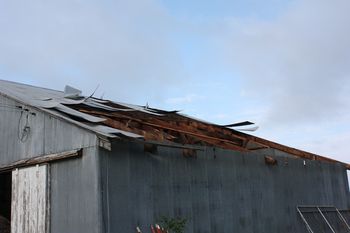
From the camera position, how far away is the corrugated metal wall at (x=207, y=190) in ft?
36.1

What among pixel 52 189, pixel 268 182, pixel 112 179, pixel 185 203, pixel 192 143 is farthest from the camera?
pixel 268 182

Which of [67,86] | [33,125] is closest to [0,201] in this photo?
[67,86]

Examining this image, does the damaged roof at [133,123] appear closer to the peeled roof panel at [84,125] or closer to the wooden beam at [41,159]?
the peeled roof panel at [84,125]

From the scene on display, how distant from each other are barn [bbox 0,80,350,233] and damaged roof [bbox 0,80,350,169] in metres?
0.04

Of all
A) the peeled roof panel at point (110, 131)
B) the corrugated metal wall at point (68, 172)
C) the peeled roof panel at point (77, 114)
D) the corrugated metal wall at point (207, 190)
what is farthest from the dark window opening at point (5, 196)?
the corrugated metal wall at point (207, 190)

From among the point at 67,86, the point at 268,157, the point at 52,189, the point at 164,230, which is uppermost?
the point at 67,86

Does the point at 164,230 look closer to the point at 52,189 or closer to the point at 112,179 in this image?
the point at 112,179

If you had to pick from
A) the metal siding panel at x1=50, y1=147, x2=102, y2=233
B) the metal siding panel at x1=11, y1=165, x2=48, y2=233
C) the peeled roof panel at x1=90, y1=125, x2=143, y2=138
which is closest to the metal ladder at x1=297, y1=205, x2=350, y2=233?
the peeled roof panel at x1=90, y1=125, x2=143, y2=138

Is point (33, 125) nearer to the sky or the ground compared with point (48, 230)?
nearer to the sky

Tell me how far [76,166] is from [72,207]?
922 mm

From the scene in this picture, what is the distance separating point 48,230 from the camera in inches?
451

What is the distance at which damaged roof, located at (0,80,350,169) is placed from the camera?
11.7m

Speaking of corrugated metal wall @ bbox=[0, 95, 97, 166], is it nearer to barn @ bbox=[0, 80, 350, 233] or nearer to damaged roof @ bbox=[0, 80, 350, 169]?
barn @ bbox=[0, 80, 350, 233]

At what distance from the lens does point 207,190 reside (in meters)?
13.2
